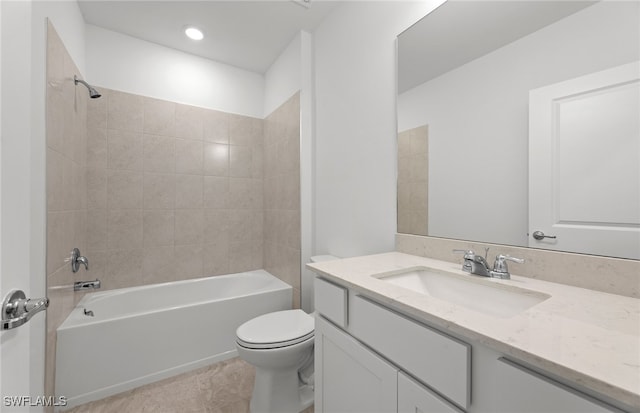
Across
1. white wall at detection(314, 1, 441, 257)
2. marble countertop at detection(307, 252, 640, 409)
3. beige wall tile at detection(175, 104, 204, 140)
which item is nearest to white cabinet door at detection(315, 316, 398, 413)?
marble countertop at detection(307, 252, 640, 409)

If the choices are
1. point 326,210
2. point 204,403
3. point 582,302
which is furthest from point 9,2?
point 204,403

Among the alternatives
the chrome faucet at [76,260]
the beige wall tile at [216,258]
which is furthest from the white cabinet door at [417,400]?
the beige wall tile at [216,258]

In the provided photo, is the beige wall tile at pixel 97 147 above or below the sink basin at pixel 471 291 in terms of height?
above

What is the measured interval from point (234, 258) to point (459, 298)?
2212mm

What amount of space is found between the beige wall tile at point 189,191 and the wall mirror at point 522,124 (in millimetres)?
1938

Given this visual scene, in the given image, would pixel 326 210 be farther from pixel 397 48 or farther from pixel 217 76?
pixel 217 76

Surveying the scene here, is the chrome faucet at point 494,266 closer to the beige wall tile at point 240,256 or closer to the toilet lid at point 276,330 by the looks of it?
the toilet lid at point 276,330

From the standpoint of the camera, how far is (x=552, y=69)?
858 millimetres

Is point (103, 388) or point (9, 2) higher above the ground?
point (9, 2)

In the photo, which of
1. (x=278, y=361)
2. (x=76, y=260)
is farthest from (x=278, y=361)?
(x=76, y=260)

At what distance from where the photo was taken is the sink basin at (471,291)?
0.79 metres

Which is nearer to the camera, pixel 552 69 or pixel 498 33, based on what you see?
pixel 552 69

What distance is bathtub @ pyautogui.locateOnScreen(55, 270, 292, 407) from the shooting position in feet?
4.91

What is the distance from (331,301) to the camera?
0.98 meters
